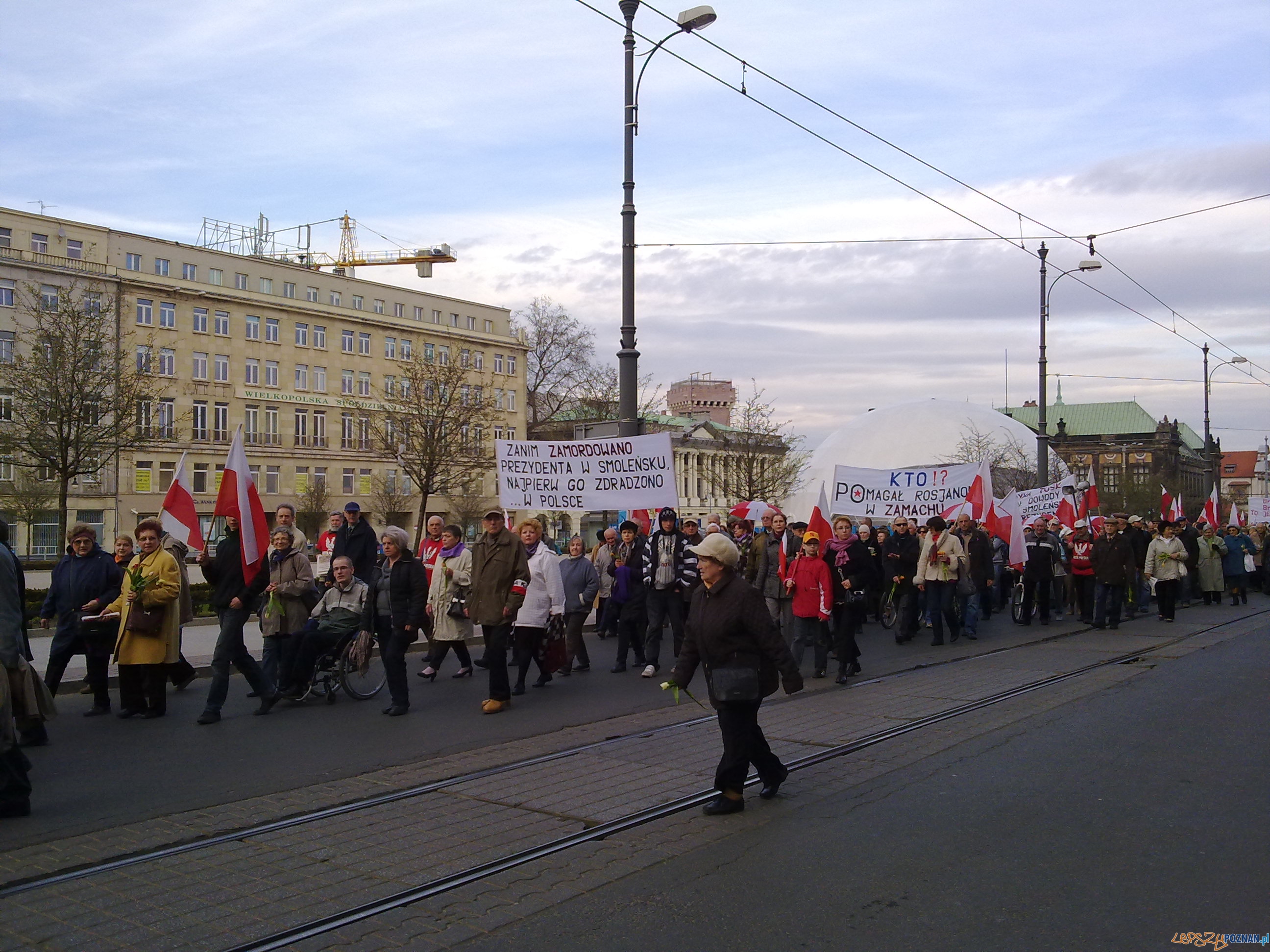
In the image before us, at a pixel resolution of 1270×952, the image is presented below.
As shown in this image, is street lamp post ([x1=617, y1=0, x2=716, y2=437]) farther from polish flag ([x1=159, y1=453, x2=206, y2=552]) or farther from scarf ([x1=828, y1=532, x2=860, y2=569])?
polish flag ([x1=159, y1=453, x2=206, y2=552])

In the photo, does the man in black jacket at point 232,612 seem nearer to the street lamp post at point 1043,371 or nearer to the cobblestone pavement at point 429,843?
the cobblestone pavement at point 429,843

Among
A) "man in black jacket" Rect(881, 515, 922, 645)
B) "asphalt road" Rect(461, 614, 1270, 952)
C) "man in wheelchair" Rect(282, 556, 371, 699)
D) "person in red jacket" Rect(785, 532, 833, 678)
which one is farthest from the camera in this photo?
"man in black jacket" Rect(881, 515, 922, 645)

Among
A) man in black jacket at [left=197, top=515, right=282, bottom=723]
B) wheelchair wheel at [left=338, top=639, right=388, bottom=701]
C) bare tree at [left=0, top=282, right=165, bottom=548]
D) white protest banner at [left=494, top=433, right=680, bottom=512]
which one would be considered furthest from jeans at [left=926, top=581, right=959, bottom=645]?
bare tree at [left=0, top=282, right=165, bottom=548]

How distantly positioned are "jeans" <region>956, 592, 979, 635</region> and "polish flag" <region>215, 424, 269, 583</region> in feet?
34.6

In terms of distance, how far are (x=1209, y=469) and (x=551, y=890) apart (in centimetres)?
4890

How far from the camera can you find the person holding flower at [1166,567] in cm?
1906

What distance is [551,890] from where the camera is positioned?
5.43 m

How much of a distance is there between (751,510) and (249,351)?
2009 inches

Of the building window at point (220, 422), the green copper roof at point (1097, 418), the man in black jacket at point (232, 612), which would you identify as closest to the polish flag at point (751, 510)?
the man in black jacket at point (232, 612)

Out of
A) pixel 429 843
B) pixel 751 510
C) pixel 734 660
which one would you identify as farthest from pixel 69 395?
pixel 734 660

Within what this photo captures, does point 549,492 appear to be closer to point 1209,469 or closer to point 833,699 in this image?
point 833,699

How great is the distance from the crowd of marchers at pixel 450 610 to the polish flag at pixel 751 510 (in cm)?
336

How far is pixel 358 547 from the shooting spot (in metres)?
12.8

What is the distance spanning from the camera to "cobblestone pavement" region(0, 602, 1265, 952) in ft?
16.4
